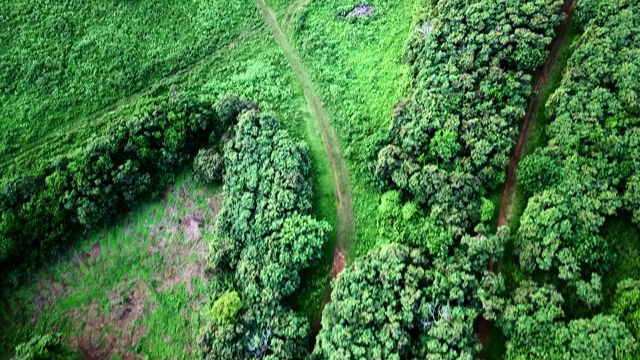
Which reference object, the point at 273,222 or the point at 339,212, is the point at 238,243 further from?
the point at 339,212

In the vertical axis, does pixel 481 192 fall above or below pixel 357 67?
below

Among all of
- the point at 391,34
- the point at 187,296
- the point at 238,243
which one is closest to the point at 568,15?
the point at 391,34

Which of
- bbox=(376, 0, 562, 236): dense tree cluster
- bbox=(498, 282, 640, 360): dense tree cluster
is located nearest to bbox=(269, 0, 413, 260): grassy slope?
bbox=(376, 0, 562, 236): dense tree cluster

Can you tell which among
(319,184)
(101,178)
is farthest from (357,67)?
(101,178)

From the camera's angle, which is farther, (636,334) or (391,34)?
(391,34)

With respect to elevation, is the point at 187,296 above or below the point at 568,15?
below

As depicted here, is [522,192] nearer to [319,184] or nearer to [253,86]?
[319,184]
